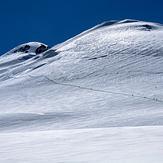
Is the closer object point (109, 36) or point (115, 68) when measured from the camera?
point (115, 68)

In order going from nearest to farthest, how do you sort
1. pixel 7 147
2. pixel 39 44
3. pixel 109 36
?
pixel 7 147 → pixel 109 36 → pixel 39 44

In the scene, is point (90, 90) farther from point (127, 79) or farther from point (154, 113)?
point (154, 113)

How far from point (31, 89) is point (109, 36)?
1389 centimetres

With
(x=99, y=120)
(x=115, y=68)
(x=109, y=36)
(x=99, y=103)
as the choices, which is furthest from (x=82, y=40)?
(x=99, y=120)

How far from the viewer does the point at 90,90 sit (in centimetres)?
1283

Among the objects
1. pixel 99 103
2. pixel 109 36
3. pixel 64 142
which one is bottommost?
pixel 99 103

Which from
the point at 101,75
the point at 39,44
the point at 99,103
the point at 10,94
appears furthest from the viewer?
the point at 39,44

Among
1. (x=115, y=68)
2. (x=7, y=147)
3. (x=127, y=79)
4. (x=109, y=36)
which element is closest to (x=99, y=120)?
(x=7, y=147)

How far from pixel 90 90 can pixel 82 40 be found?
557 inches

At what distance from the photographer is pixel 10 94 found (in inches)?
543

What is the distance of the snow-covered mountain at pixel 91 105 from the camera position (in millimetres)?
3949

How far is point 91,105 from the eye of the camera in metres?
10.2

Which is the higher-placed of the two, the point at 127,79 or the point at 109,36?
the point at 109,36

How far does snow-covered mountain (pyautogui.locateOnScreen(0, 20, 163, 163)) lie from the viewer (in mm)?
3949
